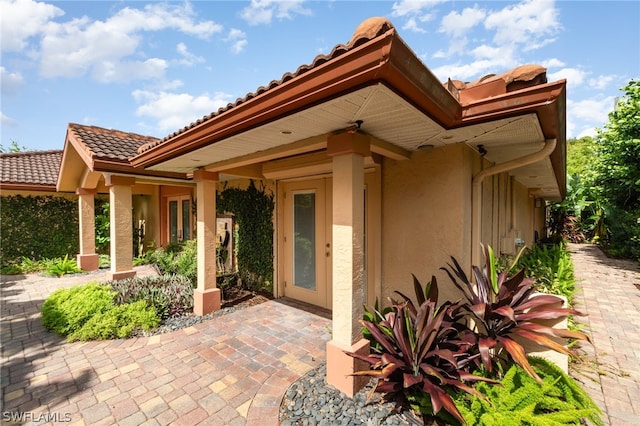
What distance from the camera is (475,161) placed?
409cm

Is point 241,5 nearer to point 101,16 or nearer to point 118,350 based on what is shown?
point 101,16

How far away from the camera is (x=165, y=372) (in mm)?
3557

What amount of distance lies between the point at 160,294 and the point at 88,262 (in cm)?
610

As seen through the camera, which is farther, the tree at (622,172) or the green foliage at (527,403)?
the tree at (622,172)

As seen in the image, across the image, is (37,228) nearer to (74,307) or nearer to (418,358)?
(74,307)

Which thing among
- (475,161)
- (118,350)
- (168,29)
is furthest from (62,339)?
(475,161)

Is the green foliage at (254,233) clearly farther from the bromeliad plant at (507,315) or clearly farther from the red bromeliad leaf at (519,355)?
the red bromeliad leaf at (519,355)

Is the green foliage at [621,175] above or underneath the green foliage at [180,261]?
above

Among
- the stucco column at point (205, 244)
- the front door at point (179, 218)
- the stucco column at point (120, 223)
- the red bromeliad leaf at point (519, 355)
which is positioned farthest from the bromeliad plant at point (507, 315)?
the front door at point (179, 218)

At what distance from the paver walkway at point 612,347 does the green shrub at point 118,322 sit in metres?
6.60

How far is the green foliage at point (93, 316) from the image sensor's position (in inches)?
179

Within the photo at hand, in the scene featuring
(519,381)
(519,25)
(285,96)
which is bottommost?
(519,381)

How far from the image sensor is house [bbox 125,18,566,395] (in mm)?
2133

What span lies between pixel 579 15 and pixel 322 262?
630 centimetres
